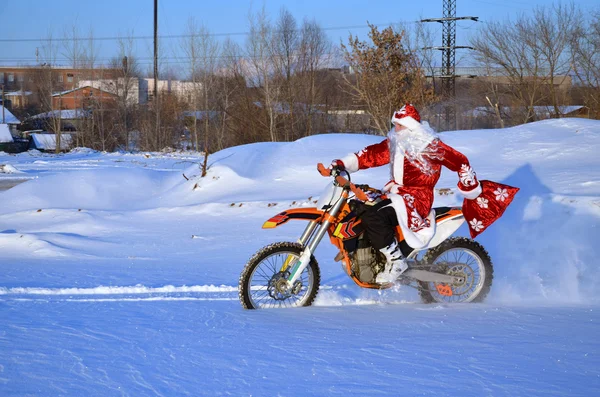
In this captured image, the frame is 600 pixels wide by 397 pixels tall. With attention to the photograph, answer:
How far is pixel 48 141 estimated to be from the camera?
47.8 m

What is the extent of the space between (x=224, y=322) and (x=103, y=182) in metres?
12.0

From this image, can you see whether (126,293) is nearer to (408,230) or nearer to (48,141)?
(408,230)

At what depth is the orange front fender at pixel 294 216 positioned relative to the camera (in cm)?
560

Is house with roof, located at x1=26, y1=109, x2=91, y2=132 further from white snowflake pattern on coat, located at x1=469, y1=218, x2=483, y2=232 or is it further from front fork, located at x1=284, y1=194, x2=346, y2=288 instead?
white snowflake pattern on coat, located at x1=469, y1=218, x2=483, y2=232

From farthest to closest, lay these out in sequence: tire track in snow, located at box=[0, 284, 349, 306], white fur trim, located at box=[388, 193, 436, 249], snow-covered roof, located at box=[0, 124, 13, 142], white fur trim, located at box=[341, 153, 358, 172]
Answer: snow-covered roof, located at box=[0, 124, 13, 142] → tire track in snow, located at box=[0, 284, 349, 306] → white fur trim, located at box=[341, 153, 358, 172] → white fur trim, located at box=[388, 193, 436, 249]

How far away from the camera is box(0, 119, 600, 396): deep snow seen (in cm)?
402

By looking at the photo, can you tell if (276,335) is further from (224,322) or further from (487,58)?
(487,58)

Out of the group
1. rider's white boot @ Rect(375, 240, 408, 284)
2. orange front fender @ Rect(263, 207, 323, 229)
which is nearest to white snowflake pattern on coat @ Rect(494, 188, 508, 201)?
rider's white boot @ Rect(375, 240, 408, 284)

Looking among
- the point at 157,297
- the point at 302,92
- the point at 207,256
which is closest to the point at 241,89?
the point at 302,92

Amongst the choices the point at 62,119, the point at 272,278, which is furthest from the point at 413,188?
the point at 62,119

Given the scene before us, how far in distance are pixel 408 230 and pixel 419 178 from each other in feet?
1.62

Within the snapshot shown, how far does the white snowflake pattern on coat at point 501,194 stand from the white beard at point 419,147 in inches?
26.5

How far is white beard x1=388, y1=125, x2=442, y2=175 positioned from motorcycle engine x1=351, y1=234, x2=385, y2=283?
33.9 inches

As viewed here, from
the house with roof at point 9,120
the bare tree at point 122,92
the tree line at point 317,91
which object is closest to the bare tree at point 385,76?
the tree line at point 317,91
